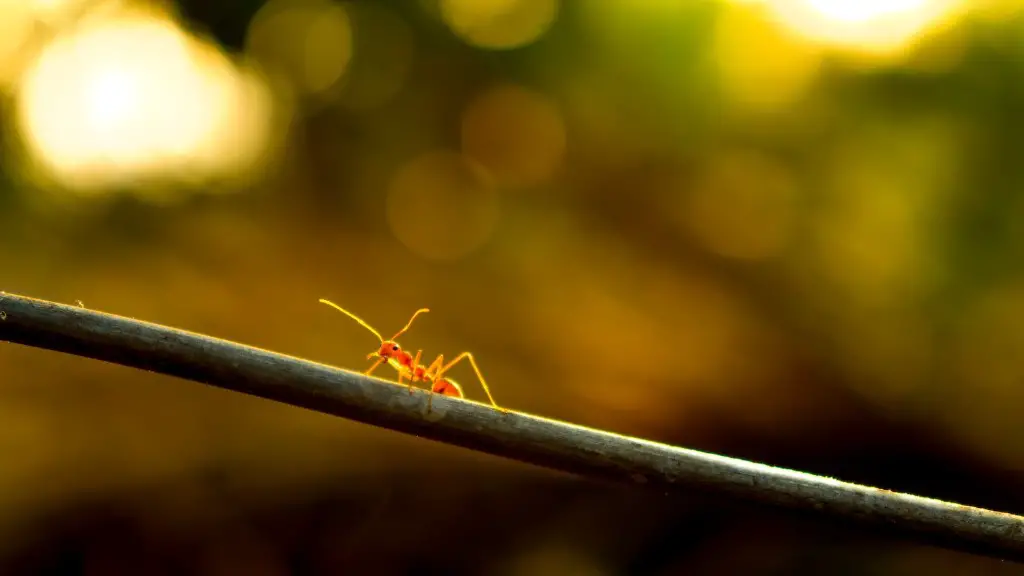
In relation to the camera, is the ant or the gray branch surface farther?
the ant

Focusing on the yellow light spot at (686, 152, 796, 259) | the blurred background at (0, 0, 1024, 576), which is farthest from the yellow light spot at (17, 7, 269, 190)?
the yellow light spot at (686, 152, 796, 259)

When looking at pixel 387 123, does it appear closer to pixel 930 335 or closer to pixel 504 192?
pixel 504 192

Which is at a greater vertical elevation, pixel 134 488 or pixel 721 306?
pixel 721 306

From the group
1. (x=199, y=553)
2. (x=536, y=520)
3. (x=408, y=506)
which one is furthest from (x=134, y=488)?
(x=536, y=520)

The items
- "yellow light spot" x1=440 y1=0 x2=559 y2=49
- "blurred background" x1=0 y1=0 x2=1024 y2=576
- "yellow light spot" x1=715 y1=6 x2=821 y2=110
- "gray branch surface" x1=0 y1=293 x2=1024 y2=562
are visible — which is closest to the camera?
"gray branch surface" x1=0 y1=293 x2=1024 y2=562

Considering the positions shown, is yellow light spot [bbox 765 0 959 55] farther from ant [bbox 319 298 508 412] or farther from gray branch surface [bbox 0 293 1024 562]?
gray branch surface [bbox 0 293 1024 562]

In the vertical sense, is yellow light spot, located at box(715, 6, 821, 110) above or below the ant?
above

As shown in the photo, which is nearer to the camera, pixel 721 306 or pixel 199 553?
pixel 199 553

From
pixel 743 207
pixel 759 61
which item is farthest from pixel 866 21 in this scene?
pixel 743 207
